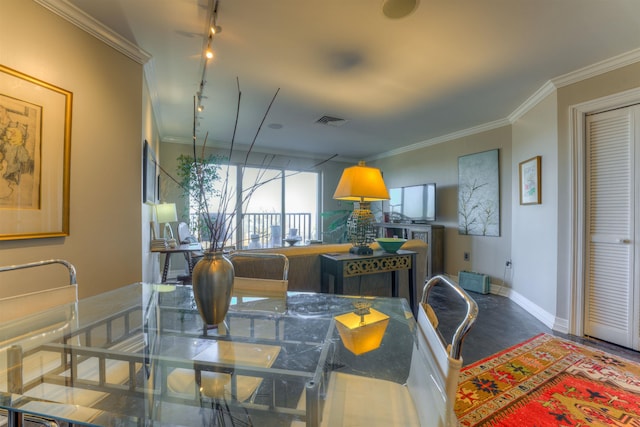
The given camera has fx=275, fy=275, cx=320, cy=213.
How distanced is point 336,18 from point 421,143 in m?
3.74

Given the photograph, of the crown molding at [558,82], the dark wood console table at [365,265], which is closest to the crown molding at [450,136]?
the crown molding at [558,82]

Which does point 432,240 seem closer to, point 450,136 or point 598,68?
point 450,136

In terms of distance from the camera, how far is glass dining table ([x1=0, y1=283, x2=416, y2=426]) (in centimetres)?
82

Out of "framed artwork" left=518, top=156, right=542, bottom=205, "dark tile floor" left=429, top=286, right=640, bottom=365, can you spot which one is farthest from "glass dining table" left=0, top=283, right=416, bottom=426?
"framed artwork" left=518, top=156, right=542, bottom=205

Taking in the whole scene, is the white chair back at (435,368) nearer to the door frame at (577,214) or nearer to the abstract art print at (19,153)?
the abstract art print at (19,153)

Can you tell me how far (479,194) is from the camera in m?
4.12

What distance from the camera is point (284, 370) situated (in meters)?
0.99

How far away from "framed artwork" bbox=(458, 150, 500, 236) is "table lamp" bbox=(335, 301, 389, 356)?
331 cm

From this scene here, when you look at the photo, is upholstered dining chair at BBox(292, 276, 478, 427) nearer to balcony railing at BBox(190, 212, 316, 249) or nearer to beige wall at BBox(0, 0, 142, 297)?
beige wall at BBox(0, 0, 142, 297)

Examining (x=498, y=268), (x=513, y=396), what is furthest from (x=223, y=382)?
(x=498, y=268)

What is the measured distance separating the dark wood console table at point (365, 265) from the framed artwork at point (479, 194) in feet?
6.94

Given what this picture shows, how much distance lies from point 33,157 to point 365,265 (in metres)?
2.27

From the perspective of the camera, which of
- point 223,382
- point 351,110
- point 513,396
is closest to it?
point 223,382

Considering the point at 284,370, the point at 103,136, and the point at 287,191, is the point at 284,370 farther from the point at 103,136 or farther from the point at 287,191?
the point at 287,191
